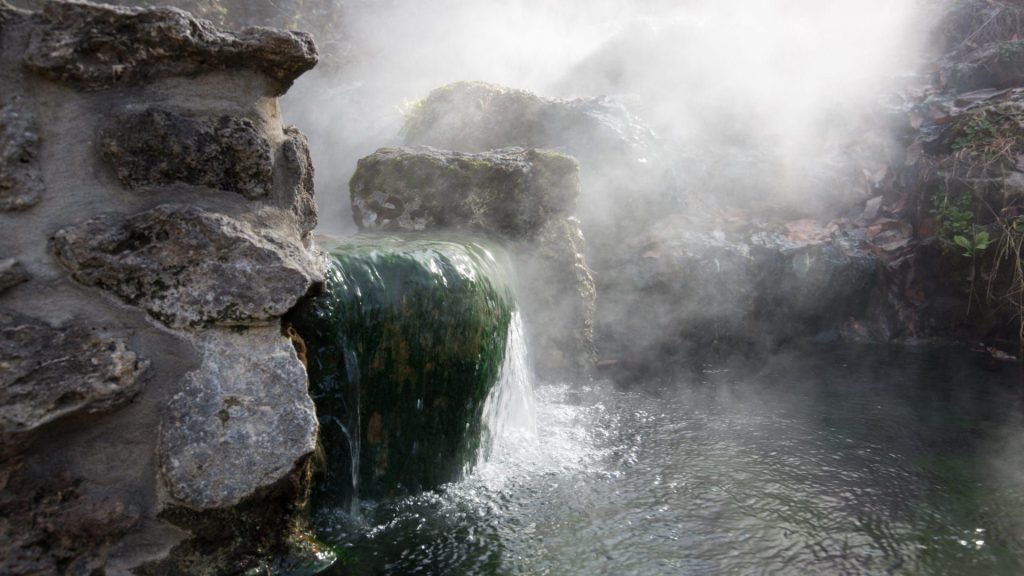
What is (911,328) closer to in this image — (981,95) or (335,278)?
(981,95)

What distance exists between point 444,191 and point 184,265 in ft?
7.78

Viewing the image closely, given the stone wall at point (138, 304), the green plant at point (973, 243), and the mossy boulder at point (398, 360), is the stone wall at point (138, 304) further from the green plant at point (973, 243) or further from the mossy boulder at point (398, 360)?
the green plant at point (973, 243)

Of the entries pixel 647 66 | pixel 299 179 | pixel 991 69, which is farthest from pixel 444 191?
pixel 991 69

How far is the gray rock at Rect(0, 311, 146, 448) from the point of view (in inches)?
65.1

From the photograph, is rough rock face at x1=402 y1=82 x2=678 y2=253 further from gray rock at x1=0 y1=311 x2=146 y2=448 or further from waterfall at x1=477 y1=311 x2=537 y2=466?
gray rock at x1=0 y1=311 x2=146 y2=448

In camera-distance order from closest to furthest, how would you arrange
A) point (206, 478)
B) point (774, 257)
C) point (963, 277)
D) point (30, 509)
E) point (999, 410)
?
point (30, 509), point (206, 478), point (999, 410), point (963, 277), point (774, 257)

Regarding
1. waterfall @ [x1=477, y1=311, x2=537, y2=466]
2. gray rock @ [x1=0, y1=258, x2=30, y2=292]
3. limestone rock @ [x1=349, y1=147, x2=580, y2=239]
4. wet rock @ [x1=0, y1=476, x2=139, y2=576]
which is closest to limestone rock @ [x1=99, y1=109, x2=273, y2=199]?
gray rock @ [x1=0, y1=258, x2=30, y2=292]

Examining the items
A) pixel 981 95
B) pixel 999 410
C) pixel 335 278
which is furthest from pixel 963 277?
pixel 335 278

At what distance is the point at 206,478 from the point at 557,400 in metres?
2.94

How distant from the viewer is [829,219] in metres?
6.84

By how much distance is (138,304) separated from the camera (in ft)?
6.32

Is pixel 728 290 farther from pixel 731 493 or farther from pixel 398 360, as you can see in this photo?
pixel 398 360

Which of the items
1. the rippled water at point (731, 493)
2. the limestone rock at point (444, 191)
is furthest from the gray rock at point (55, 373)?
the limestone rock at point (444, 191)

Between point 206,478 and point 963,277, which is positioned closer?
point 206,478
